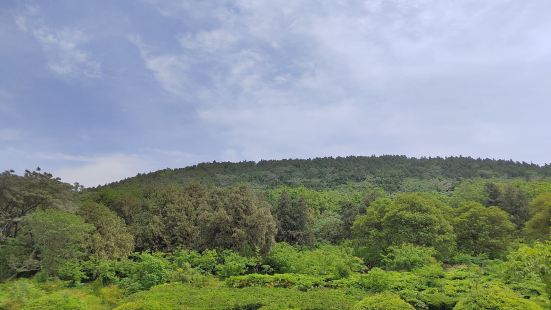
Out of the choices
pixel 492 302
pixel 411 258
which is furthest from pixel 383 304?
pixel 411 258

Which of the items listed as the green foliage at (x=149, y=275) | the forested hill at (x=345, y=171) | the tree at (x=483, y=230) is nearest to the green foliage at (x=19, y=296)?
the green foliage at (x=149, y=275)

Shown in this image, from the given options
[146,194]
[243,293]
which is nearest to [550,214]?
[243,293]

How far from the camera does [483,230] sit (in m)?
32.8

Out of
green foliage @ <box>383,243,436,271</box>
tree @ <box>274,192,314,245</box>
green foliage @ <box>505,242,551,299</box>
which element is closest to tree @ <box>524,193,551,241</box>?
green foliage @ <box>383,243,436,271</box>

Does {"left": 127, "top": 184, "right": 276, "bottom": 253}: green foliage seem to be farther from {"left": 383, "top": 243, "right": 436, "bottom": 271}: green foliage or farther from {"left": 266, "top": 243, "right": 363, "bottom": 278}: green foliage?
{"left": 383, "top": 243, "right": 436, "bottom": 271}: green foliage

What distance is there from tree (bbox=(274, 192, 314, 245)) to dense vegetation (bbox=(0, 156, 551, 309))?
0.40 feet

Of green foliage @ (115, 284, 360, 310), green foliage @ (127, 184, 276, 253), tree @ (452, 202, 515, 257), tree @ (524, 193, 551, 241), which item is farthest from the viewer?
green foliage @ (127, 184, 276, 253)

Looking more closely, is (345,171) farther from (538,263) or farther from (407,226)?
(538,263)

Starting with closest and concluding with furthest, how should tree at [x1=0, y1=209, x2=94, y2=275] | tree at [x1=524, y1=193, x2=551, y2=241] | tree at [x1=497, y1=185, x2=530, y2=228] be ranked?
tree at [x1=0, y1=209, x2=94, y2=275] < tree at [x1=524, y1=193, x2=551, y2=241] < tree at [x1=497, y1=185, x2=530, y2=228]

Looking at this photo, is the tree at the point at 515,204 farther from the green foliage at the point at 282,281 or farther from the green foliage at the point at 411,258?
the green foliage at the point at 282,281

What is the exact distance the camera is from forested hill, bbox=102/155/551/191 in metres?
91.4

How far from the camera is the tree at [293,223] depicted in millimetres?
41719

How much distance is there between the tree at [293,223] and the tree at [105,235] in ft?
48.5

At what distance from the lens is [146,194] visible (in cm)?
4494
